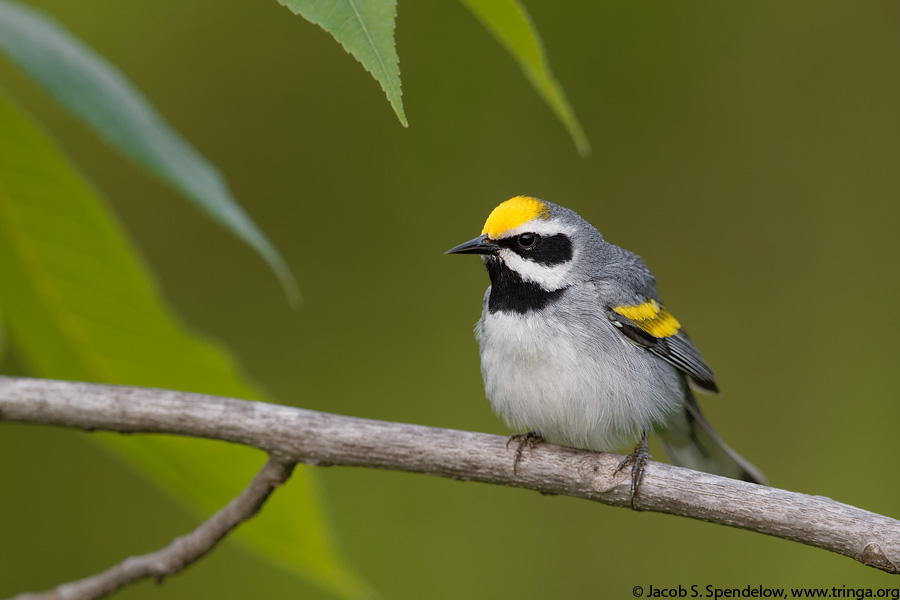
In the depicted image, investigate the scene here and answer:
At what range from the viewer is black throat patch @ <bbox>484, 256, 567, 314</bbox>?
224 cm

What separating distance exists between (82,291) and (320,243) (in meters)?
2.60

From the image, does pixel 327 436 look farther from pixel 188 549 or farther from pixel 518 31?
pixel 518 31

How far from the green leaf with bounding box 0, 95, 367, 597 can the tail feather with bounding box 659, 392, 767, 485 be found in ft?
3.79

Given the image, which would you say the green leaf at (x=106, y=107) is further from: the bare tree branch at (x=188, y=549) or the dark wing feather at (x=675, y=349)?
the dark wing feather at (x=675, y=349)

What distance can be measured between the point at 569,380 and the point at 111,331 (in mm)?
1061

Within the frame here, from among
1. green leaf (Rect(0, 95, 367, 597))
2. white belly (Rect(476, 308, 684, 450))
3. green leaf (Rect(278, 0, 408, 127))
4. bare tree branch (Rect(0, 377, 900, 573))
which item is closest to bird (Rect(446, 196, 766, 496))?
white belly (Rect(476, 308, 684, 450))

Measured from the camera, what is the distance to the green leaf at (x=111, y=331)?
5.11 feet

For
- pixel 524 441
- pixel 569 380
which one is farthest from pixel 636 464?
pixel 569 380

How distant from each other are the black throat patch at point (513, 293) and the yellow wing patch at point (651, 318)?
7.5 inches

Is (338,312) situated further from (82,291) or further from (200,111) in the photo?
(82,291)

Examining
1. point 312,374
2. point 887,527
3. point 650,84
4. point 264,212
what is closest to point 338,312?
point 312,374

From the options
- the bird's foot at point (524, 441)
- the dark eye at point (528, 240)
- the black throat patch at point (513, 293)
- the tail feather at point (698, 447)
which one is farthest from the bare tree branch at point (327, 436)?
the tail feather at point (698, 447)

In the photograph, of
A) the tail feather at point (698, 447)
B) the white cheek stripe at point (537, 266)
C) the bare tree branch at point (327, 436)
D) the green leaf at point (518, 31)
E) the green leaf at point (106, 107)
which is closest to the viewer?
the green leaf at point (518, 31)

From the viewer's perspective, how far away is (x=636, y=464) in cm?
183
